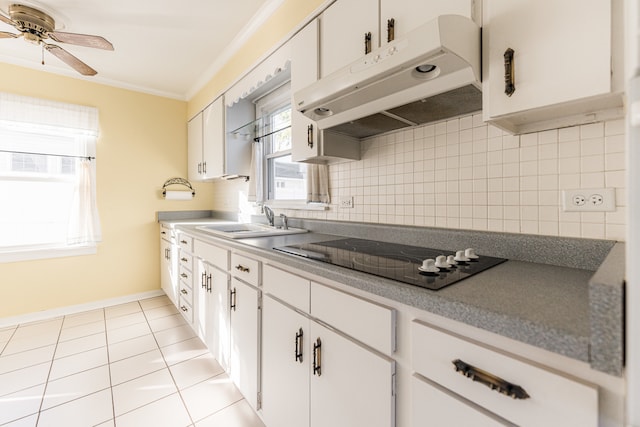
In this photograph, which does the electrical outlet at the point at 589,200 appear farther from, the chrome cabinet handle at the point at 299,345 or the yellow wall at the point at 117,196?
the yellow wall at the point at 117,196

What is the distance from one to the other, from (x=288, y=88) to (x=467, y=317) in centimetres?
235

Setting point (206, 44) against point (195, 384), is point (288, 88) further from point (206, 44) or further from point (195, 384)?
point (195, 384)

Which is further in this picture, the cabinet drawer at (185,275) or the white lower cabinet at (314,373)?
the cabinet drawer at (185,275)

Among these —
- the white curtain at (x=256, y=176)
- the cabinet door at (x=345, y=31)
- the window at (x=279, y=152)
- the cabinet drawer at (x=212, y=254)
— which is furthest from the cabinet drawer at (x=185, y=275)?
the cabinet door at (x=345, y=31)

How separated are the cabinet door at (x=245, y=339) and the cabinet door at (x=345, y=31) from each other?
4.12ft

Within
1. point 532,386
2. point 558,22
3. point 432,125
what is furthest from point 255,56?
point 532,386

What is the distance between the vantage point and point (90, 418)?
1547 millimetres

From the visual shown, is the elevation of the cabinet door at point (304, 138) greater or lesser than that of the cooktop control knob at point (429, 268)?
greater

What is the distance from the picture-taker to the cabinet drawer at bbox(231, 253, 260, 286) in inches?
56.8

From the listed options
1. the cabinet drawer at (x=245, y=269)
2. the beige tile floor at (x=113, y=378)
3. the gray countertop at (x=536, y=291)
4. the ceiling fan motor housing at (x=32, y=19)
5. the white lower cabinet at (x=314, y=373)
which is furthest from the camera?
the ceiling fan motor housing at (x=32, y=19)

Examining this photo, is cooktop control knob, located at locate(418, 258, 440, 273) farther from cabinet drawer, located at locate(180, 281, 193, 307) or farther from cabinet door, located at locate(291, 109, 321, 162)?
cabinet drawer, located at locate(180, 281, 193, 307)

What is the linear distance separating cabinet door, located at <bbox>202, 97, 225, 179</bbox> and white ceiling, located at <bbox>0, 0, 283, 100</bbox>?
0.41m

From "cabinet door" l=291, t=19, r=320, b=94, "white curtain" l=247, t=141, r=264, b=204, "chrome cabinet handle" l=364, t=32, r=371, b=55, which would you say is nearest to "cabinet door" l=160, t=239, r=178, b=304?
"white curtain" l=247, t=141, r=264, b=204

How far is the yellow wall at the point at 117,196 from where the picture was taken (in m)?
2.83
